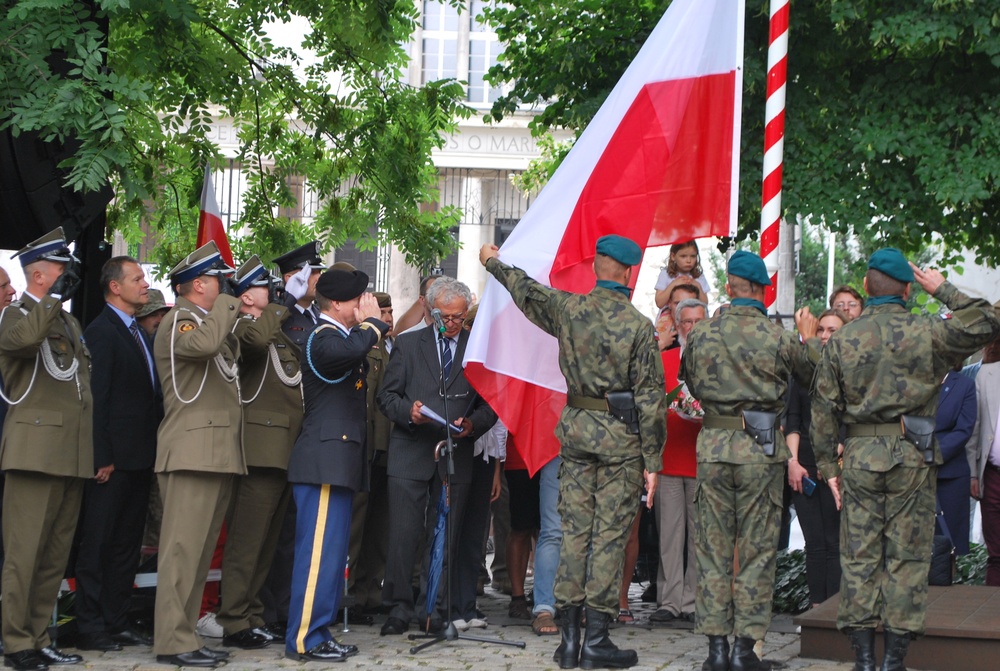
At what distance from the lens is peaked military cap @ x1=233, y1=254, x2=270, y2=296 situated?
8273 mm

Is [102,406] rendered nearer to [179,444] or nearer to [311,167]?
[179,444]

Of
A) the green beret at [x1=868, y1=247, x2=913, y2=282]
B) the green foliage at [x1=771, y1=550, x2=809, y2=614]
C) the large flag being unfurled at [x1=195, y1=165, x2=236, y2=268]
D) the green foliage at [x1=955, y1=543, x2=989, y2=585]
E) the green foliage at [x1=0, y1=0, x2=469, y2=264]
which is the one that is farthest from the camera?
the green foliage at [x1=0, y1=0, x2=469, y2=264]

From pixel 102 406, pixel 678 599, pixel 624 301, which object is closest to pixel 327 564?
pixel 102 406

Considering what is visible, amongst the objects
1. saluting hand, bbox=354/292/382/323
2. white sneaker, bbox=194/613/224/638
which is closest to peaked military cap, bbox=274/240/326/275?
saluting hand, bbox=354/292/382/323

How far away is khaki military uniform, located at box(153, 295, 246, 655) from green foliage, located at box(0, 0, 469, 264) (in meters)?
3.30

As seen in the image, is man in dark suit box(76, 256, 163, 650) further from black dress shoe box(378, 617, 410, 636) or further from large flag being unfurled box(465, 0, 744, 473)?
large flag being unfurled box(465, 0, 744, 473)

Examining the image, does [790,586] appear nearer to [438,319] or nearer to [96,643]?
[438,319]

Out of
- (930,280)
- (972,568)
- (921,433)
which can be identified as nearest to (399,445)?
(921,433)

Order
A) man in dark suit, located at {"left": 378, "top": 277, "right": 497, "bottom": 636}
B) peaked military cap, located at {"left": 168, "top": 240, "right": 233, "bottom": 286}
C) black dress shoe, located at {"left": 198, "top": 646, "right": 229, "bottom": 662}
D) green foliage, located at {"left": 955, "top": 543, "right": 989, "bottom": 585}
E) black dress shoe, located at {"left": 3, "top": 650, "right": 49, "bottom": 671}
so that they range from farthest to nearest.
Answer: green foliage, located at {"left": 955, "top": 543, "right": 989, "bottom": 585}, man in dark suit, located at {"left": 378, "top": 277, "right": 497, "bottom": 636}, peaked military cap, located at {"left": 168, "top": 240, "right": 233, "bottom": 286}, black dress shoe, located at {"left": 198, "top": 646, "right": 229, "bottom": 662}, black dress shoe, located at {"left": 3, "top": 650, "right": 49, "bottom": 671}

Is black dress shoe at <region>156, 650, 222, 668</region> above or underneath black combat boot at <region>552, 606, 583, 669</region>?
underneath

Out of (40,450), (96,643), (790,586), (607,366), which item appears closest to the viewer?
(40,450)

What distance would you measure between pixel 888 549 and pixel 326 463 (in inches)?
122

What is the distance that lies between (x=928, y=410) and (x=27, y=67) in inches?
226

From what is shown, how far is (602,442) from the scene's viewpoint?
762 centimetres
